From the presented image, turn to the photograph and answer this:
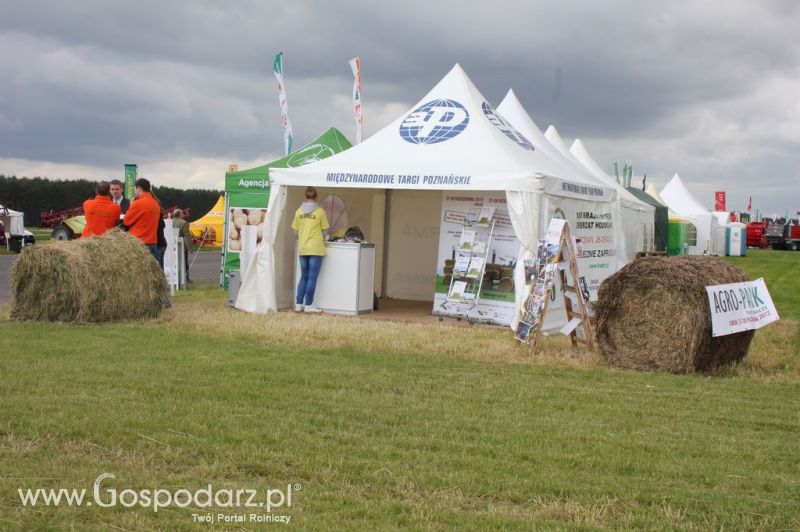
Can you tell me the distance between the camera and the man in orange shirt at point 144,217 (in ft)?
40.0

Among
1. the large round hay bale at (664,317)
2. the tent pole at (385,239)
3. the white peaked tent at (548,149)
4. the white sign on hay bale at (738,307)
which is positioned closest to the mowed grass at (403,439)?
the large round hay bale at (664,317)

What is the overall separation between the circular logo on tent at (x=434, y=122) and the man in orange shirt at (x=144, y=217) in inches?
147

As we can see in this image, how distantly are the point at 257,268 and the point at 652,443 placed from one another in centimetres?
812

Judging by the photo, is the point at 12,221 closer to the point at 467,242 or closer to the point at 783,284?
the point at 467,242

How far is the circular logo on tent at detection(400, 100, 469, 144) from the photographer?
12703 mm

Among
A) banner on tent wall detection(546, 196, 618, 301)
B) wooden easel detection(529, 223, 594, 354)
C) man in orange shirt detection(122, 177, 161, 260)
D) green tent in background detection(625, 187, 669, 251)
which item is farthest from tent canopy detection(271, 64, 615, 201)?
green tent in background detection(625, 187, 669, 251)

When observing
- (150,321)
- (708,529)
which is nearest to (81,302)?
(150,321)

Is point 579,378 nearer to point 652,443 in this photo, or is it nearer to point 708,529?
point 652,443

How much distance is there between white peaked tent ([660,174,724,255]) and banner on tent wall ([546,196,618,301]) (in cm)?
2362

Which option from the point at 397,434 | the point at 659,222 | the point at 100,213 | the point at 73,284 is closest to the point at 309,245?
the point at 100,213

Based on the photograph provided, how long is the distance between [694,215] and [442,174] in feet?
103

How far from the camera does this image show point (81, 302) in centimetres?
1046

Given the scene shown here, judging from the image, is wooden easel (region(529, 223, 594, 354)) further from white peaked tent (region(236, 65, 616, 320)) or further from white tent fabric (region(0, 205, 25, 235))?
white tent fabric (region(0, 205, 25, 235))

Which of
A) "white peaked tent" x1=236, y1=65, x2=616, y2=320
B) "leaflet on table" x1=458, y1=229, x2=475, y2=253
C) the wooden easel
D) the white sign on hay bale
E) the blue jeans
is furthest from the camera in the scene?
the blue jeans
